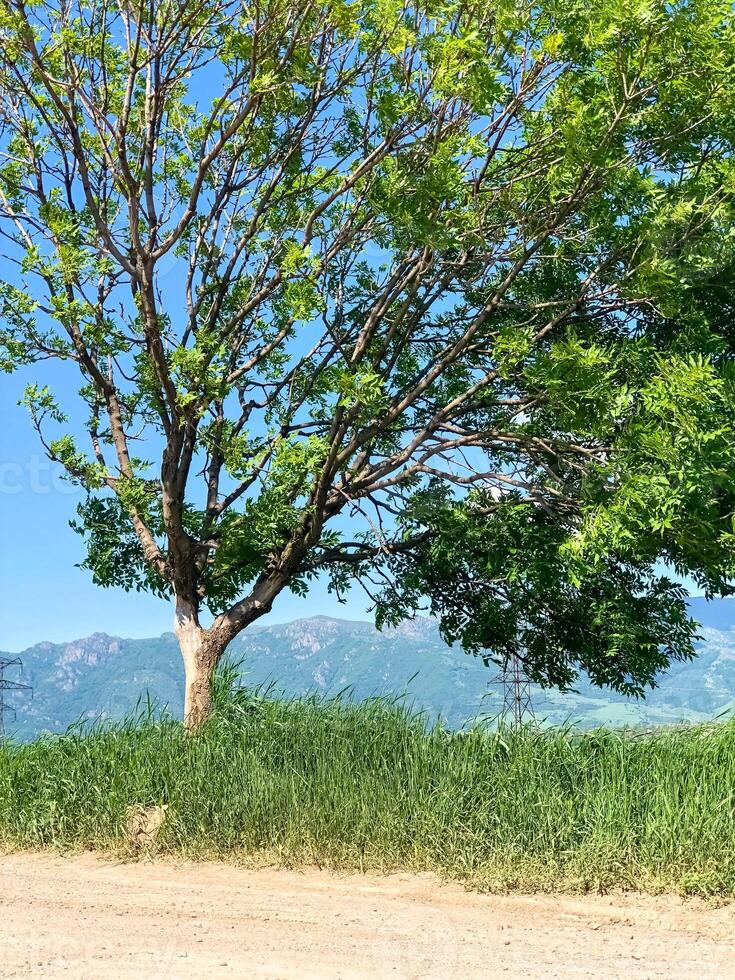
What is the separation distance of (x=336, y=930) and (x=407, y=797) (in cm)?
193

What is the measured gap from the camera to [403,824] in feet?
28.2

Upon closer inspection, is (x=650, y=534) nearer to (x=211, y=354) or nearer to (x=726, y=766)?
(x=726, y=766)

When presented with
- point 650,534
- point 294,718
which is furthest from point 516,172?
point 294,718

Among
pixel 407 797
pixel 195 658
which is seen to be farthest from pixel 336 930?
pixel 195 658

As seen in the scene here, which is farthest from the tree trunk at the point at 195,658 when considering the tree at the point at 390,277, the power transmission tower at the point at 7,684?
the power transmission tower at the point at 7,684

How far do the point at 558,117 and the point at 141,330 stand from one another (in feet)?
20.1

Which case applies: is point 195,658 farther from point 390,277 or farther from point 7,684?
point 7,684

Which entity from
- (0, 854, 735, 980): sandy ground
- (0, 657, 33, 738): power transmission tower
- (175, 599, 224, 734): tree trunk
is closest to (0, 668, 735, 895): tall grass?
(0, 854, 735, 980): sandy ground

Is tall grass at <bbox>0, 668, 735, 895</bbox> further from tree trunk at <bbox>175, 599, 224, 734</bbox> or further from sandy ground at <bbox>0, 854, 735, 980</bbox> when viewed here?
tree trunk at <bbox>175, 599, 224, 734</bbox>

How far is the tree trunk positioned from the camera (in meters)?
12.2

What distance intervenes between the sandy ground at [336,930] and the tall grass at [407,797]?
0.32 meters

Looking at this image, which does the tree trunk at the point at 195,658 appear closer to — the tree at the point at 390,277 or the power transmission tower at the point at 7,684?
the tree at the point at 390,277

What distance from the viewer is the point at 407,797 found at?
881cm

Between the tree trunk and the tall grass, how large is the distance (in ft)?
4.44
